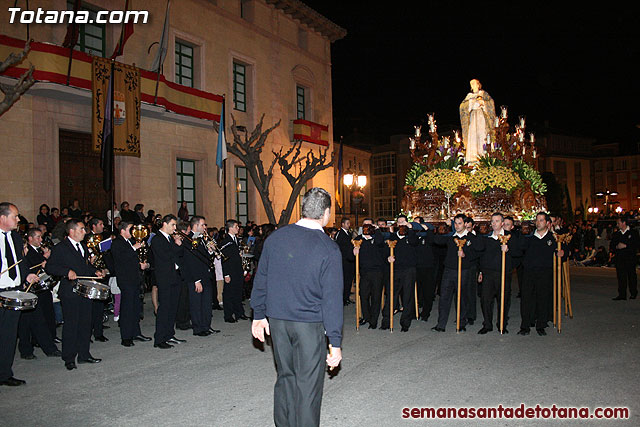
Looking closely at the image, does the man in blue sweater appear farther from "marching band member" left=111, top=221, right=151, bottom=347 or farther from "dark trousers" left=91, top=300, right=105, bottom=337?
"dark trousers" left=91, top=300, right=105, bottom=337

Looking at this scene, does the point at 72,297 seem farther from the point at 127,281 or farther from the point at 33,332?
the point at 127,281

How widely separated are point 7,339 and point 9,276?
79cm

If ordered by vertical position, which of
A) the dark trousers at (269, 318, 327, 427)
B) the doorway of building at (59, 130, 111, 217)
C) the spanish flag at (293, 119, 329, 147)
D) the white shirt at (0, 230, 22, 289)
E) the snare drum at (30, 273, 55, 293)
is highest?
the spanish flag at (293, 119, 329, 147)

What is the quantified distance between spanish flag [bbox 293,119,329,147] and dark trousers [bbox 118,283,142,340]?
65.9ft

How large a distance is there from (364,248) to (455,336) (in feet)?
7.82

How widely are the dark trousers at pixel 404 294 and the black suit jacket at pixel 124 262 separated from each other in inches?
181

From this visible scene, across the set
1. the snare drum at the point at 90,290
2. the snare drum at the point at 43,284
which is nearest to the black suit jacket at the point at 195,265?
the snare drum at the point at 43,284

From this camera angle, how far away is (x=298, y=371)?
13.2 ft

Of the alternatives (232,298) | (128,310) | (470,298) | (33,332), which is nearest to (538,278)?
(470,298)

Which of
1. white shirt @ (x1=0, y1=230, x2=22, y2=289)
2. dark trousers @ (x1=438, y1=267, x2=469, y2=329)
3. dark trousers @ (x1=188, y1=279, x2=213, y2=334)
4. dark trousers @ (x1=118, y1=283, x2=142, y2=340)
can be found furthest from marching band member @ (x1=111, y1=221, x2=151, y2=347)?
dark trousers @ (x1=438, y1=267, x2=469, y2=329)

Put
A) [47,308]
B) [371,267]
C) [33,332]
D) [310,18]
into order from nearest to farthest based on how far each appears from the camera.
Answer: [33,332], [47,308], [371,267], [310,18]

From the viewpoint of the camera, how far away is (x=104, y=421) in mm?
5125

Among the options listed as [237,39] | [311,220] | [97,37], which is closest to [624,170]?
[237,39]

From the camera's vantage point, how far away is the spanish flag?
1098 inches
